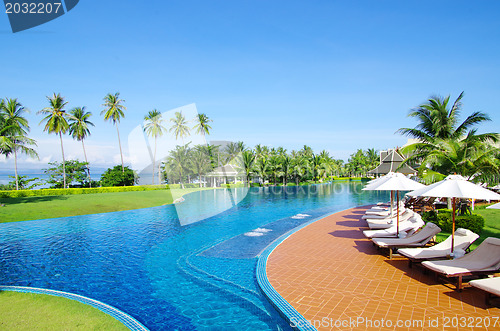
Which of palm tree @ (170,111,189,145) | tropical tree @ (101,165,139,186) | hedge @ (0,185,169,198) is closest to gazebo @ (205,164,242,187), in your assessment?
palm tree @ (170,111,189,145)

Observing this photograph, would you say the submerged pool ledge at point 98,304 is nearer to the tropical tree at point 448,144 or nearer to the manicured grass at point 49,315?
the manicured grass at point 49,315

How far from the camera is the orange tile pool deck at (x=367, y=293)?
428 centimetres

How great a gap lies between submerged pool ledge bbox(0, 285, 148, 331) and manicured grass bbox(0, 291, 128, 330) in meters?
0.10

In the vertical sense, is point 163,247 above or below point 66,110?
below

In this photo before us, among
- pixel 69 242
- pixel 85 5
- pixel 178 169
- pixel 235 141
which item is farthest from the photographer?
pixel 235 141

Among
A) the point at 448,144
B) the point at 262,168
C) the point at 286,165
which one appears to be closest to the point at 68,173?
the point at 262,168

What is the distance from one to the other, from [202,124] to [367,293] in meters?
45.4

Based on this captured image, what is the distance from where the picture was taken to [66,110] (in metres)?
35.3

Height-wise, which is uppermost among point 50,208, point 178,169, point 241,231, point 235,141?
point 235,141

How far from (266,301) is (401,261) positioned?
3840mm

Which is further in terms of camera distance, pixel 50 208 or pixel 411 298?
pixel 50 208

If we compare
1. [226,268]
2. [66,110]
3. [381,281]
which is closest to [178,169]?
[66,110]

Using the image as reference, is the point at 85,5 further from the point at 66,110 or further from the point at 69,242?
the point at 66,110

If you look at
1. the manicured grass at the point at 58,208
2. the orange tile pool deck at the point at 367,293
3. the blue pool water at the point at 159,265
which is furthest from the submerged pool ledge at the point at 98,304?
the manicured grass at the point at 58,208
